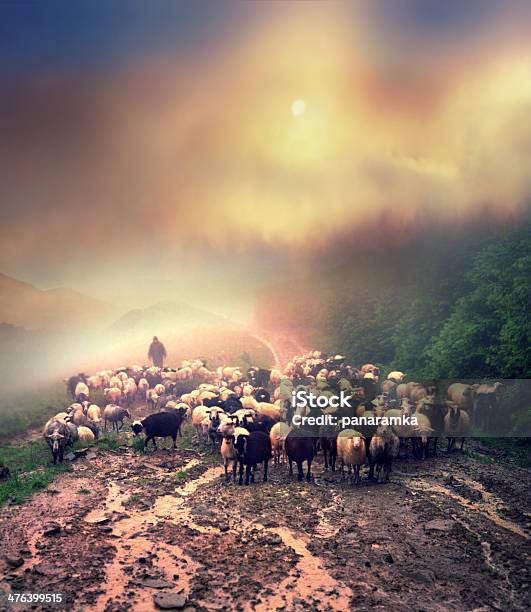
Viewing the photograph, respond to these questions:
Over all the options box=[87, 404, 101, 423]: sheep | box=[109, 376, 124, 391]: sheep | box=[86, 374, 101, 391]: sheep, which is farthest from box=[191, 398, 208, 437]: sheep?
box=[86, 374, 101, 391]: sheep

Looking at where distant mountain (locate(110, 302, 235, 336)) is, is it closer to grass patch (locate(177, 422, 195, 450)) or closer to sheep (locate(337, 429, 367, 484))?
grass patch (locate(177, 422, 195, 450))

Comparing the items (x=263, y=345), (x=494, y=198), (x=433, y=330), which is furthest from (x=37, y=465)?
(x=494, y=198)

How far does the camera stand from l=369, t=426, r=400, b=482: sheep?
15648 millimetres

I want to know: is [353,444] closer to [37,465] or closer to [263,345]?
[37,465]

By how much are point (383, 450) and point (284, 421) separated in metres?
5.95

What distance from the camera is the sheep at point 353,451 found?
1568 cm

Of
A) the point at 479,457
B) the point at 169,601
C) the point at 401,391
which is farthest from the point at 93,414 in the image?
the point at 479,457

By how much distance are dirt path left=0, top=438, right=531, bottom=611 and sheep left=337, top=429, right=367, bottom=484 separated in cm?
57

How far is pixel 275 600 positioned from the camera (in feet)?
30.9

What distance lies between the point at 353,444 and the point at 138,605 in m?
8.49

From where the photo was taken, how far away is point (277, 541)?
11703 mm

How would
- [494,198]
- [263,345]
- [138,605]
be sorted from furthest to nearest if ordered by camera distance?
[263,345]
[494,198]
[138,605]

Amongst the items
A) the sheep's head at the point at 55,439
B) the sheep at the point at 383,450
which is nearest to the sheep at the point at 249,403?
the sheep at the point at 383,450

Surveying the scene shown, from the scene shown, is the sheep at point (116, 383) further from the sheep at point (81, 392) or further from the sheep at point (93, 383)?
the sheep at point (93, 383)
